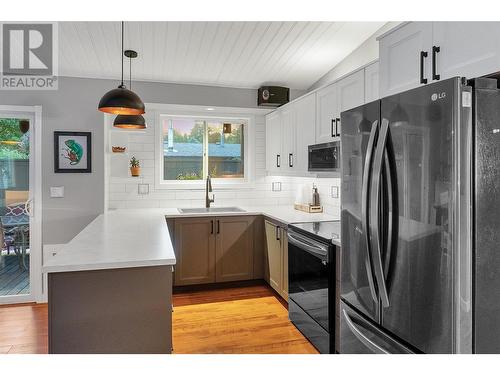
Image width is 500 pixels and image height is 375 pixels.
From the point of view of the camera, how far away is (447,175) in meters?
1.33

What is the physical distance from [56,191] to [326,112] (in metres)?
2.84

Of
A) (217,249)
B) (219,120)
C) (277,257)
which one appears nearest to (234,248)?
(217,249)

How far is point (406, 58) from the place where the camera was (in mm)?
1865

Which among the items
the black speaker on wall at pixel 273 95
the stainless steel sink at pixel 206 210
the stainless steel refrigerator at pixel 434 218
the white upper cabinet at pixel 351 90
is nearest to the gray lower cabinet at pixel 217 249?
the stainless steel sink at pixel 206 210

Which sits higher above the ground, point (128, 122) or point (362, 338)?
point (128, 122)

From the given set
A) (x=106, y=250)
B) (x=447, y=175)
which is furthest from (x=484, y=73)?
(x=106, y=250)

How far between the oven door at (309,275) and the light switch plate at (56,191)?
2.42m

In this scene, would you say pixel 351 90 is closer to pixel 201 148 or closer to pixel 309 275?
pixel 309 275

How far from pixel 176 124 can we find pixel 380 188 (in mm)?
3327

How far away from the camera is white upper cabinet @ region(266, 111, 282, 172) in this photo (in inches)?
163

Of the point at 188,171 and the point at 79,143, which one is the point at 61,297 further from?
the point at 188,171

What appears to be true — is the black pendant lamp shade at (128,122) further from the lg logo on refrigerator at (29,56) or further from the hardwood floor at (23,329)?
the hardwood floor at (23,329)

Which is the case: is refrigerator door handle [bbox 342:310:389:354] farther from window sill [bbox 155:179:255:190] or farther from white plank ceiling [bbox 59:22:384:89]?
window sill [bbox 155:179:255:190]

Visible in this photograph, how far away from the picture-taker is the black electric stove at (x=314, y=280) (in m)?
2.36
